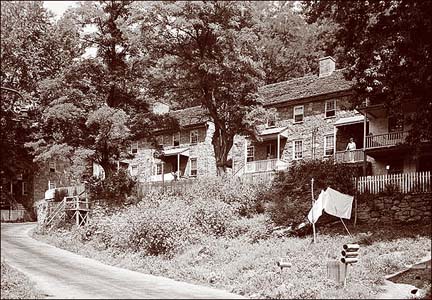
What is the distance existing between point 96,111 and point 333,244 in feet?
48.7

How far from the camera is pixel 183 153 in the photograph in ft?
155

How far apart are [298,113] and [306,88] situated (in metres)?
1.90

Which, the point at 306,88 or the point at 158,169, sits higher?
the point at 306,88

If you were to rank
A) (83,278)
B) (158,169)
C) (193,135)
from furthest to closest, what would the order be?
(158,169), (193,135), (83,278)

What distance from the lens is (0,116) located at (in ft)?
48.4

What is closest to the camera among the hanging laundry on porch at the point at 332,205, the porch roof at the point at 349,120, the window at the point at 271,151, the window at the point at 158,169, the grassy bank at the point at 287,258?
the grassy bank at the point at 287,258

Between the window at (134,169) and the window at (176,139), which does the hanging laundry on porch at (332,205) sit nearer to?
the window at (176,139)

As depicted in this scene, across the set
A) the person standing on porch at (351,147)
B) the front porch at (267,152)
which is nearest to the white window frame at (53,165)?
the front porch at (267,152)

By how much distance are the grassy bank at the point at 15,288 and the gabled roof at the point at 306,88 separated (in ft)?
79.6

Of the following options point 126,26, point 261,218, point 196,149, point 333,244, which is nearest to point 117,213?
point 261,218

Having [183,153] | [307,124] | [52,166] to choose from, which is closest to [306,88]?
[307,124]

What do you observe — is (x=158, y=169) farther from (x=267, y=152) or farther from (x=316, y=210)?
(x=316, y=210)

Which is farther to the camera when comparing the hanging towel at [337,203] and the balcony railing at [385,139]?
the balcony railing at [385,139]

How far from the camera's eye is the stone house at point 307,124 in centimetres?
3847
